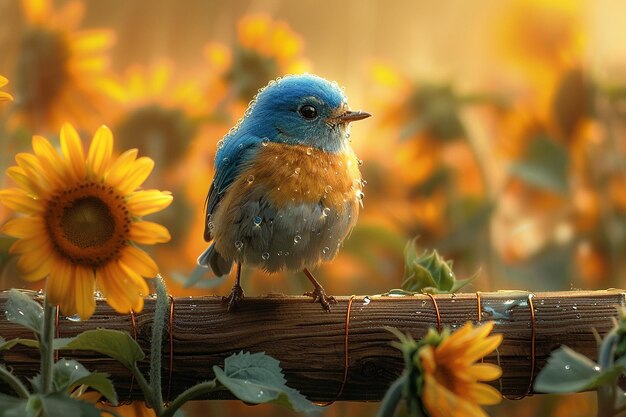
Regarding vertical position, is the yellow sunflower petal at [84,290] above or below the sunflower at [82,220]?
below

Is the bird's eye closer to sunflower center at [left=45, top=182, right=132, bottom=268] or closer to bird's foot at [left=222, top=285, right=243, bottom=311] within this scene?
bird's foot at [left=222, top=285, right=243, bottom=311]

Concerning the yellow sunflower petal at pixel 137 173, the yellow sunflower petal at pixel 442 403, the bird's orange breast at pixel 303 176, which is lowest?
the yellow sunflower petal at pixel 442 403

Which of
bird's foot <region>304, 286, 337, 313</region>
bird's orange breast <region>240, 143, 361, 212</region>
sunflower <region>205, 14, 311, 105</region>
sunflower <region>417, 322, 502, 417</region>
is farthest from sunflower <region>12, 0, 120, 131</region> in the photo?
sunflower <region>417, 322, 502, 417</region>

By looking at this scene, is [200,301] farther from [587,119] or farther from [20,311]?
[587,119]

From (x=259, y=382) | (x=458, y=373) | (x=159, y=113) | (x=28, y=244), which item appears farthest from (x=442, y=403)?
(x=159, y=113)

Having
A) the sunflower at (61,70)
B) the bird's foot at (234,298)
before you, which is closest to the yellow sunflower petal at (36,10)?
the sunflower at (61,70)

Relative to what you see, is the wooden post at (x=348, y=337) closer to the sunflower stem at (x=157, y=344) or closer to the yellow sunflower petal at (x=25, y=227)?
the sunflower stem at (x=157, y=344)
